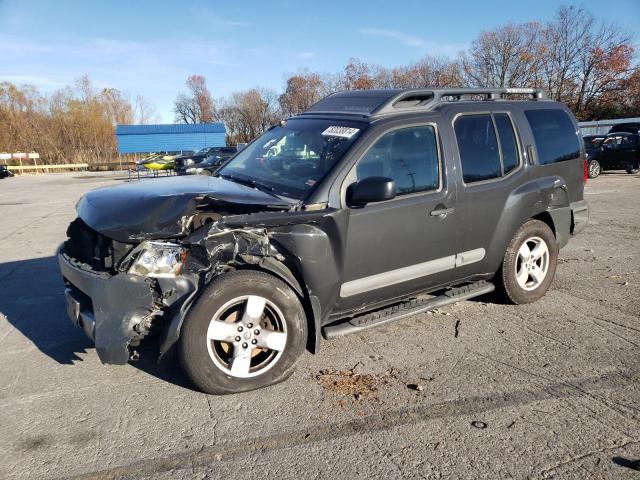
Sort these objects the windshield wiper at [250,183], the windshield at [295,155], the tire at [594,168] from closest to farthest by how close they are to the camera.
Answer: the windshield at [295,155] → the windshield wiper at [250,183] → the tire at [594,168]

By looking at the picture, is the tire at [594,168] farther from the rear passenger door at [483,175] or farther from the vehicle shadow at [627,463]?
the vehicle shadow at [627,463]

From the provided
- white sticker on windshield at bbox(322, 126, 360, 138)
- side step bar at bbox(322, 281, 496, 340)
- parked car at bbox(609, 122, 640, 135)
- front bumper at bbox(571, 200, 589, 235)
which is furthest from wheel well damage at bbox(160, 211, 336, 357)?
parked car at bbox(609, 122, 640, 135)

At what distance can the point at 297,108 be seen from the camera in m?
53.3

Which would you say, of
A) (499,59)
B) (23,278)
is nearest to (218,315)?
(23,278)

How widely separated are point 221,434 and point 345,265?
1.42 m

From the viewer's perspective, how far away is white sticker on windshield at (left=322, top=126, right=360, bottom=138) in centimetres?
377

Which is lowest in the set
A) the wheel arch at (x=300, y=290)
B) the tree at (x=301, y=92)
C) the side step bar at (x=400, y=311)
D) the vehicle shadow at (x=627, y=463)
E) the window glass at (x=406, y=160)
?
the vehicle shadow at (x=627, y=463)

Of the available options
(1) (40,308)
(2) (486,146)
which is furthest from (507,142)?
(1) (40,308)

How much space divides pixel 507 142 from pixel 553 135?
811 mm

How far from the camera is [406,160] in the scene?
3869 millimetres

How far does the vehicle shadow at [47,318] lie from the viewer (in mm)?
3689

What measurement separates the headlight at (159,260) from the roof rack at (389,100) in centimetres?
193

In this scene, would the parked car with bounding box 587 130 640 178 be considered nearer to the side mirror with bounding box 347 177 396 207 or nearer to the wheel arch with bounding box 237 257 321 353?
the side mirror with bounding box 347 177 396 207

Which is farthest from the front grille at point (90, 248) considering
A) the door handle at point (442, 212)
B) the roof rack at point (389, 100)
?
the door handle at point (442, 212)
